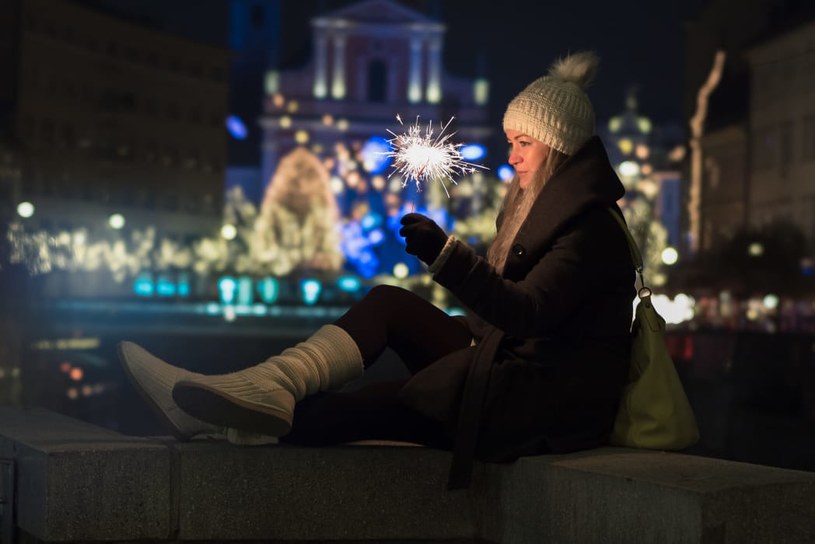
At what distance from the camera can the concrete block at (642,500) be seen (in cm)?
435

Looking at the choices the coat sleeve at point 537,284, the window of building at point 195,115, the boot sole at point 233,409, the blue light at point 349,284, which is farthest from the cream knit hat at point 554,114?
the window of building at point 195,115

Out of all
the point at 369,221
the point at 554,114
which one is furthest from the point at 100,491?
the point at 369,221

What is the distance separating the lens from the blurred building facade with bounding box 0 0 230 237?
274ft

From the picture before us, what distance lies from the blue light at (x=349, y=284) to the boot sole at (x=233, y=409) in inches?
2339

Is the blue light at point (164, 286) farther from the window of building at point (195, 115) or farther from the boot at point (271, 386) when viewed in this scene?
the boot at point (271, 386)

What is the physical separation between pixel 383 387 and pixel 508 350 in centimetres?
46

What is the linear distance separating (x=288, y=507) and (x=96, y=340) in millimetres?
38628

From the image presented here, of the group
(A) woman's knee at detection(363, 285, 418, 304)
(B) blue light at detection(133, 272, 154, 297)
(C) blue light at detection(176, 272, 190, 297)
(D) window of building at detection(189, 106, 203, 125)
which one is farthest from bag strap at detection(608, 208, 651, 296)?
(D) window of building at detection(189, 106, 203, 125)

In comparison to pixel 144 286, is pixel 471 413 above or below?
above

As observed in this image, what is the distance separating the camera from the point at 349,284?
70.5 meters

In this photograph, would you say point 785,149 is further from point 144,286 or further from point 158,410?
point 158,410

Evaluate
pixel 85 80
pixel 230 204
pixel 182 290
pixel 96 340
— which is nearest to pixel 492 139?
pixel 230 204

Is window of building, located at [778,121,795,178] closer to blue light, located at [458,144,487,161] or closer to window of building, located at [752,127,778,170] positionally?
window of building, located at [752,127,778,170]

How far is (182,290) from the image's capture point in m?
64.9
